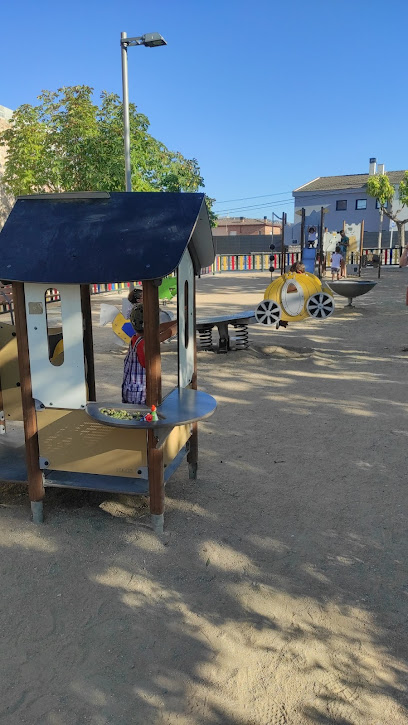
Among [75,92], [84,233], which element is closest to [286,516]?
[84,233]

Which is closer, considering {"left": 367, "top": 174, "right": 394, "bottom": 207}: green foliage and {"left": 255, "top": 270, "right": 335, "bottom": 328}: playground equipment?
{"left": 255, "top": 270, "right": 335, "bottom": 328}: playground equipment

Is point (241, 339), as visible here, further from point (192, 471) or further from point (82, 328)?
point (82, 328)

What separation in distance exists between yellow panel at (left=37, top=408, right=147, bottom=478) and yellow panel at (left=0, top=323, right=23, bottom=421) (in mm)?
628

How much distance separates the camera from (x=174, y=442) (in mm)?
3900

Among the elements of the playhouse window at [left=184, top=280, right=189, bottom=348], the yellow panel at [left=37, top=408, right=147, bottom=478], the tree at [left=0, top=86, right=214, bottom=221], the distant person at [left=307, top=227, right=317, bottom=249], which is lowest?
the yellow panel at [left=37, top=408, right=147, bottom=478]

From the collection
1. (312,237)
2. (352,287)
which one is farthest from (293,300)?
(312,237)

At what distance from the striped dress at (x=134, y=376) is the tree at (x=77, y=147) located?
44.9 feet

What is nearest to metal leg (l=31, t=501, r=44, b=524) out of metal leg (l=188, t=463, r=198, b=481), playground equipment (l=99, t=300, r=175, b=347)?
metal leg (l=188, t=463, r=198, b=481)

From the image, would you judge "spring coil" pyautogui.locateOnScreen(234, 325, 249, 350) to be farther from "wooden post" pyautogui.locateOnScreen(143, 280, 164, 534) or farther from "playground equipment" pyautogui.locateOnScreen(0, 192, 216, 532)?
"wooden post" pyautogui.locateOnScreen(143, 280, 164, 534)

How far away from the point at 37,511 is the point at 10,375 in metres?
1.09

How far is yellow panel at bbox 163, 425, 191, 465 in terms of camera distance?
12.3 ft

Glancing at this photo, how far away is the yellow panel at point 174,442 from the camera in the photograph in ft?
12.3

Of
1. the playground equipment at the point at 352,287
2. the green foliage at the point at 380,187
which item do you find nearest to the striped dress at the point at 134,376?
the playground equipment at the point at 352,287

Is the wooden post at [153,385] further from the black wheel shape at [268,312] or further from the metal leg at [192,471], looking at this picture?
the black wheel shape at [268,312]
